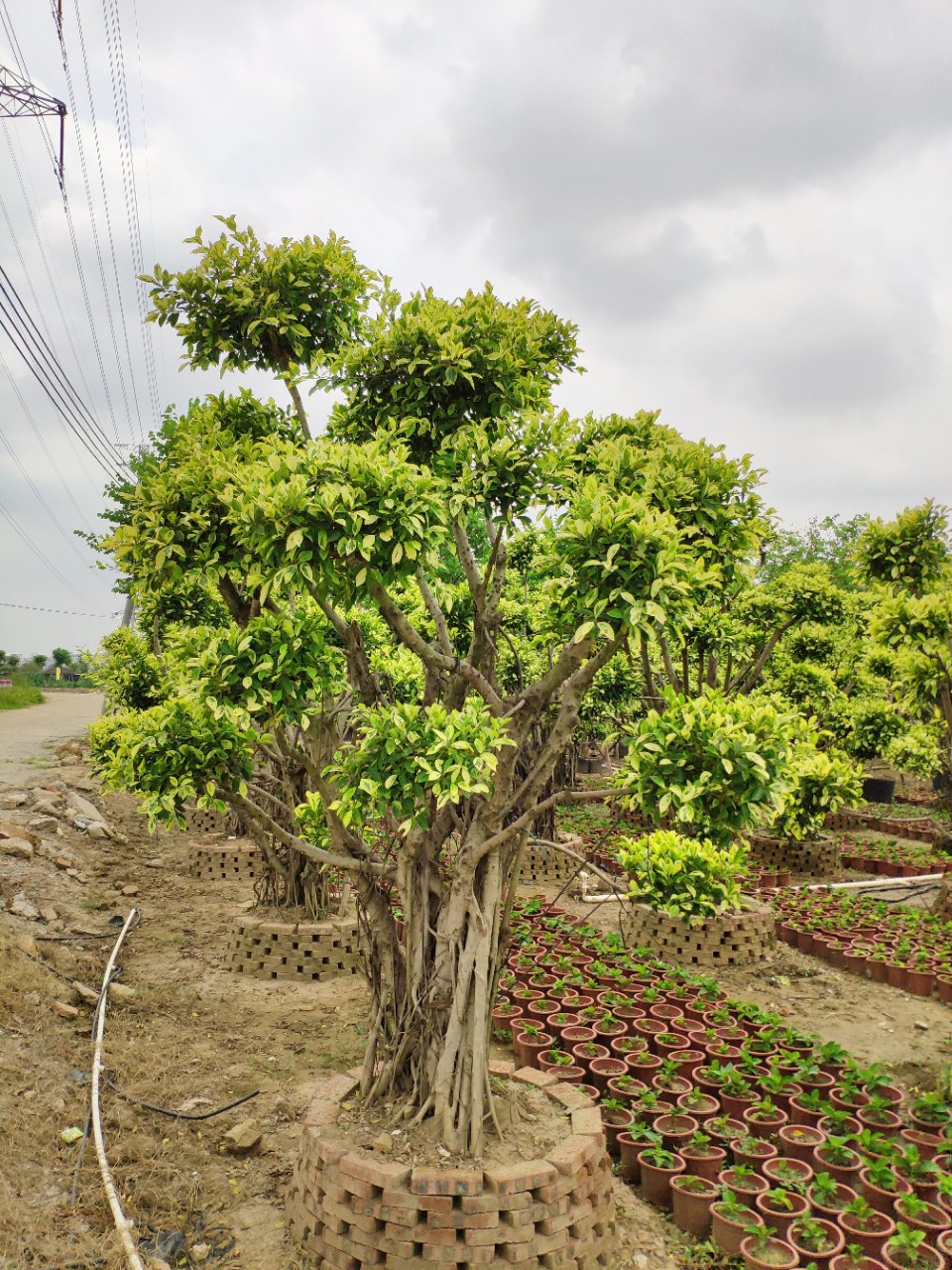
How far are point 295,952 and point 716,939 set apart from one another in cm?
393

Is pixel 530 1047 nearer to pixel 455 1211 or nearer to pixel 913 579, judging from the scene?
pixel 455 1211

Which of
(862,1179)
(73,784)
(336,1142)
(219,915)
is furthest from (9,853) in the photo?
(862,1179)

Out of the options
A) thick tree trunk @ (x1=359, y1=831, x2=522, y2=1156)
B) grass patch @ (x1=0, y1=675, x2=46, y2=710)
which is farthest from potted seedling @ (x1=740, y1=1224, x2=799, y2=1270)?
grass patch @ (x1=0, y1=675, x2=46, y2=710)

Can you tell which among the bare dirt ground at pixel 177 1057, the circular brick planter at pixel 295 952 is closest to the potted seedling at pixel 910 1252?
the bare dirt ground at pixel 177 1057

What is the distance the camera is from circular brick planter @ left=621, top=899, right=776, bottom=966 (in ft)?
27.3

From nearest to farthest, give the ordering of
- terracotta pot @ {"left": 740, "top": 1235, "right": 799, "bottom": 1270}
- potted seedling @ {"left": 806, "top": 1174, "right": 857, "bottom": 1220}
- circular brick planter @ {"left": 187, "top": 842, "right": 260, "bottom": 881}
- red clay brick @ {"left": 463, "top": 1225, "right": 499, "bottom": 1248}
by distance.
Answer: red clay brick @ {"left": 463, "top": 1225, "right": 499, "bottom": 1248}, terracotta pot @ {"left": 740, "top": 1235, "right": 799, "bottom": 1270}, potted seedling @ {"left": 806, "top": 1174, "right": 857, "bottom": 1220}, circular brick planter @ {"left": 187, "top": 842, "right": 260, "bottom": 881}

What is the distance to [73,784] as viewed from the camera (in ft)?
51.8

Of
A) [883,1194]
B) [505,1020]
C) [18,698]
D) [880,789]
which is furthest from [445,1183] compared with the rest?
[18,698]

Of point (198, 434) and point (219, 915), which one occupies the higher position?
point (198, 434)

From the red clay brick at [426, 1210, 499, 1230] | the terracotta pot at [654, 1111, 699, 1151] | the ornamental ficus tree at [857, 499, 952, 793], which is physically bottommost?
the terracotta pot at [654, 1111, 699, 1151]

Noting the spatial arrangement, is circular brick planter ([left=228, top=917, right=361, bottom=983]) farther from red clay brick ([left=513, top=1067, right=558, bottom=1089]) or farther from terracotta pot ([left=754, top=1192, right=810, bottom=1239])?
terracotta pot ([left=754, top=1192, right=810, bottom=1239])

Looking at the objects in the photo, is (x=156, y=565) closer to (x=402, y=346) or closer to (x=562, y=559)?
(x=402, y=346)

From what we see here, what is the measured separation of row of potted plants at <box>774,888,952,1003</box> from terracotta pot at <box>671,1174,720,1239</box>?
13.6 ft

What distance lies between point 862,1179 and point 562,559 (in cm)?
352
